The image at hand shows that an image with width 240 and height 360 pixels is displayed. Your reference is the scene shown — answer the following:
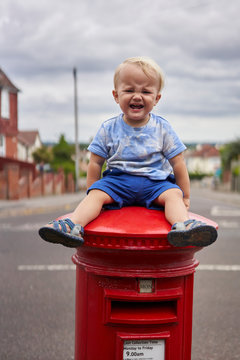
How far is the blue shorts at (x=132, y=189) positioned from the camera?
237 centimetres

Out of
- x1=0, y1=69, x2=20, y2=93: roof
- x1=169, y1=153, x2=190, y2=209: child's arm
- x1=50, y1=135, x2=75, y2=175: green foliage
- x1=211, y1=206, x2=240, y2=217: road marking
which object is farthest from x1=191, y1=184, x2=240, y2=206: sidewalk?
x1=169, y1=153, x2=190, y2=209: child's arm

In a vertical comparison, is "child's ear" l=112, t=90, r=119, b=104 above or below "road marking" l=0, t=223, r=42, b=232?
above

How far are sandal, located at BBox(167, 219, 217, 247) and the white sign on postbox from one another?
20.6 inches

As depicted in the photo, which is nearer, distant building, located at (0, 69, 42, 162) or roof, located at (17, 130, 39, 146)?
distant building, located at (0, 69, 42, 162)

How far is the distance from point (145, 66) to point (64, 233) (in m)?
0.91

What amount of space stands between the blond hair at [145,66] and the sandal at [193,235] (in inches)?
31.0

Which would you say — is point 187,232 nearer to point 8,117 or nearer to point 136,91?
point 136,91

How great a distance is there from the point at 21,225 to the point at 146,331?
9.22 metres

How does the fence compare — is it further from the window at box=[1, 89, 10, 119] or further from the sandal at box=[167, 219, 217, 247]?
the sandal at box=[167, 219, 217, 247]

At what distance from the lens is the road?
3.74m

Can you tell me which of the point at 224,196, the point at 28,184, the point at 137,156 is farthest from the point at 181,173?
the point at 224,196

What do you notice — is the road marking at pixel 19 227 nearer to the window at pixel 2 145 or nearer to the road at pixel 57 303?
the road at pixel 57 303

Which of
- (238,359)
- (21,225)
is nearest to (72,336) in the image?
(238,359)

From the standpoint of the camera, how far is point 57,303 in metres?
4.84
